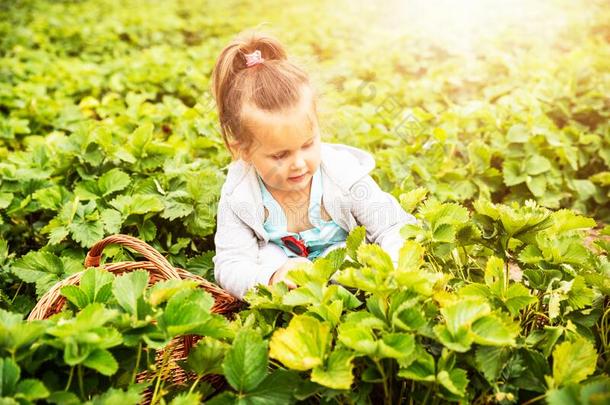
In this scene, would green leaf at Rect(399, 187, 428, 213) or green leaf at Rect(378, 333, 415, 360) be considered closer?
green leaf at Rect(378, 333, 415, 360)

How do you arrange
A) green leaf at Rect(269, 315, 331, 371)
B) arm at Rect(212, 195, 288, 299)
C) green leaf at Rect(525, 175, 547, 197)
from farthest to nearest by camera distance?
green leaf at Rect(525, 175, 547, 197), arm at Rect(212, 195, 288, 299), green leaf at Rect(269, 315, 331, 371)

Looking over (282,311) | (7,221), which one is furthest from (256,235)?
(7,221)

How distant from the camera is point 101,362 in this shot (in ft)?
3.85

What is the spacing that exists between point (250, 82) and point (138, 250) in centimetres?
68

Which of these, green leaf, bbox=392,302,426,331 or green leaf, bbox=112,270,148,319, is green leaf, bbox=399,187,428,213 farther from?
green leaf, bbox=112,270,148,319

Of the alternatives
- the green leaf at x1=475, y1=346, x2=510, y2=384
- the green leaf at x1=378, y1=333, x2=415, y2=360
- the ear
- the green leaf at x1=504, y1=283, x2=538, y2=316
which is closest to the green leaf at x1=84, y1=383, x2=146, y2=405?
the green leaf at x1=378, y1=333, x2=415, y2=360

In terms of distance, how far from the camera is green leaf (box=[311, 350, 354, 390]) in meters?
1.15

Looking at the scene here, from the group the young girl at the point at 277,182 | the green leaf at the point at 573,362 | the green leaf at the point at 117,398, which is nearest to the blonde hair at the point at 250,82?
the young girl at the point at 277,182

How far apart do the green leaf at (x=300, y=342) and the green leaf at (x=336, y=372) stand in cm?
2

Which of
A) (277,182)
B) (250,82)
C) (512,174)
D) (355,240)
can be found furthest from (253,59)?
(512,174)

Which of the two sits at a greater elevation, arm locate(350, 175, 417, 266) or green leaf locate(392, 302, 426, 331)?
green leaf locate(392, 302, 426, 331)

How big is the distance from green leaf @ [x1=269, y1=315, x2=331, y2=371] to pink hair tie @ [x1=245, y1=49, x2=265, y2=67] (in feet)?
3.46

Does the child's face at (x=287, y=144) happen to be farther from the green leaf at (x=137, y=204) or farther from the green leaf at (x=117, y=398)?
the green leaf at (x=117, y=398)

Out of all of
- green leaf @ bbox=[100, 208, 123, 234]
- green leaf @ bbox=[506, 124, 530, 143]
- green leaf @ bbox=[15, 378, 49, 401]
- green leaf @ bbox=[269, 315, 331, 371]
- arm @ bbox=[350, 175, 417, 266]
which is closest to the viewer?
green leaf @ bbox=[15, 378, 49, 401]
